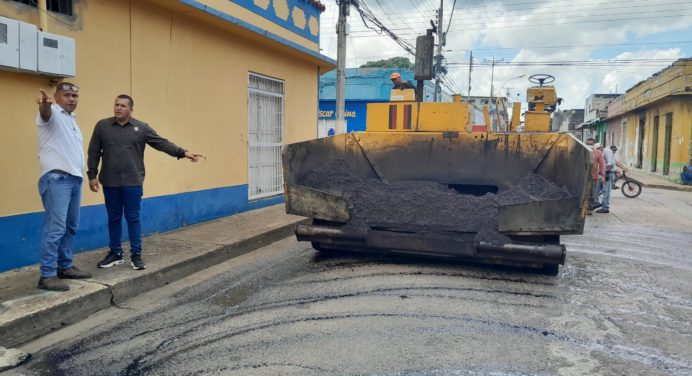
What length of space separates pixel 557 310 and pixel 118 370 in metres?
3.32

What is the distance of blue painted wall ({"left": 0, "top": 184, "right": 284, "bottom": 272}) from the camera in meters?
4.66

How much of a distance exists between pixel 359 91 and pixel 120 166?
2148cm

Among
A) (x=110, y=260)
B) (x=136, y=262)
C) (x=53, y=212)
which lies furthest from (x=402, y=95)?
(x=53, y=212)

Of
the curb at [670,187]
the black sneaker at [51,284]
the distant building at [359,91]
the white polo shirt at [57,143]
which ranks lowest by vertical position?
the black sneaker at [51,284]

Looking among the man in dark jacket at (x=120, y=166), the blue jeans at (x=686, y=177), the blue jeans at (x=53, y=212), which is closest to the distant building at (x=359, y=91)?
the blue jeans at (x=686, y=177)

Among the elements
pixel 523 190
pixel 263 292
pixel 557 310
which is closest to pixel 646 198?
pixel 523 190

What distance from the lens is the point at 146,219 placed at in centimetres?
635

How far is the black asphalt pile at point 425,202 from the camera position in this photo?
4.95 metres

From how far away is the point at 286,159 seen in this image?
5.45 metres

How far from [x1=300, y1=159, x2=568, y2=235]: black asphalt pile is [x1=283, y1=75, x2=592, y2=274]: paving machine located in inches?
Answer: 0.4

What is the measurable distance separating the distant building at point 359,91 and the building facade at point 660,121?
430 inches

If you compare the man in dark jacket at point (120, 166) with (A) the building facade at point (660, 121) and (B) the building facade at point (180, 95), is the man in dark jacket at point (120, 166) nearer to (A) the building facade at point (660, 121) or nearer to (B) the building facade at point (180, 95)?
(B) the building facade at point (180, 95)

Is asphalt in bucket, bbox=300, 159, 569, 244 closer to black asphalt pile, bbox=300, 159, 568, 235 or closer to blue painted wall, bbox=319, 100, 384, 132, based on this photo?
black asphalt pile, bbox=300, 159, 568, 235

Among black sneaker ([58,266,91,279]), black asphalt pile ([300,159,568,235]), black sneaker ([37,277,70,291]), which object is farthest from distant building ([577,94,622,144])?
black sneaker ([37,277,70,291])
